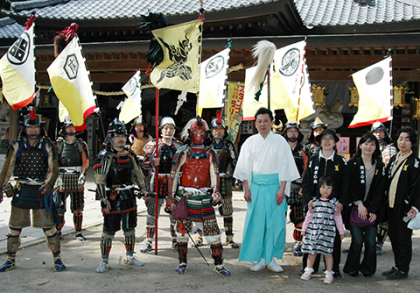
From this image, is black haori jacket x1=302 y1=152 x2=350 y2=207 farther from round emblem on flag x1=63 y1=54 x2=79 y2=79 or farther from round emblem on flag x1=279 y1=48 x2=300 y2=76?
round emblem on flag x1=63 y1=54 x2=79 y2=79

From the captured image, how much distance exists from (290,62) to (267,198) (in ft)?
9.96

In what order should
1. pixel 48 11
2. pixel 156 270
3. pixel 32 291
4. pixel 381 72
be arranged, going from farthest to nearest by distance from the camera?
1. pixel 48 11
2. pixel 381 72
3. pixel 156 270
4. pixel 32 291

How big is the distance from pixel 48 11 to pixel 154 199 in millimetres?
11353

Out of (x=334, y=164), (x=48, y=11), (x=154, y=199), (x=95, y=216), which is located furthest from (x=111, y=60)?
(x=334, y=164)

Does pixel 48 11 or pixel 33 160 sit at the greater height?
pixel 48 11

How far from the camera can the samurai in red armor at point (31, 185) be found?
4.42 m

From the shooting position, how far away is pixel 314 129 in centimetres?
606

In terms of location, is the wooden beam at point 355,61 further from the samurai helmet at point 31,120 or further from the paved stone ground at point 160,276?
the samurai helmet at point 31,120

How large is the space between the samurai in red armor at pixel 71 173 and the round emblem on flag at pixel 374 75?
4.80 metres

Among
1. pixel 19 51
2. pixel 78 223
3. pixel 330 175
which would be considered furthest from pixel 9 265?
pixel 330 175

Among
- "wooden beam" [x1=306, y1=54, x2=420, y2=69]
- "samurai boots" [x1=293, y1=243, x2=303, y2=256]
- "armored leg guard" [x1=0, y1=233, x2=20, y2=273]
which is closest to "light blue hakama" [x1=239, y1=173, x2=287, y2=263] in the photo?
"samurai boots" [x1=293, y1=243, x2=303, y2=256]

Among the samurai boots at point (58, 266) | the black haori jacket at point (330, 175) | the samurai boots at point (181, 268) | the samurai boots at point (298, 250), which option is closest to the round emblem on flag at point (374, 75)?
the black haori jacket at point (330, 175)

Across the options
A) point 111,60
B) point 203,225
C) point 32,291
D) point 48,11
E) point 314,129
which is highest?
point 48,11

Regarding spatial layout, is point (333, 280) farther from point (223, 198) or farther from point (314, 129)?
point (314, 129)
